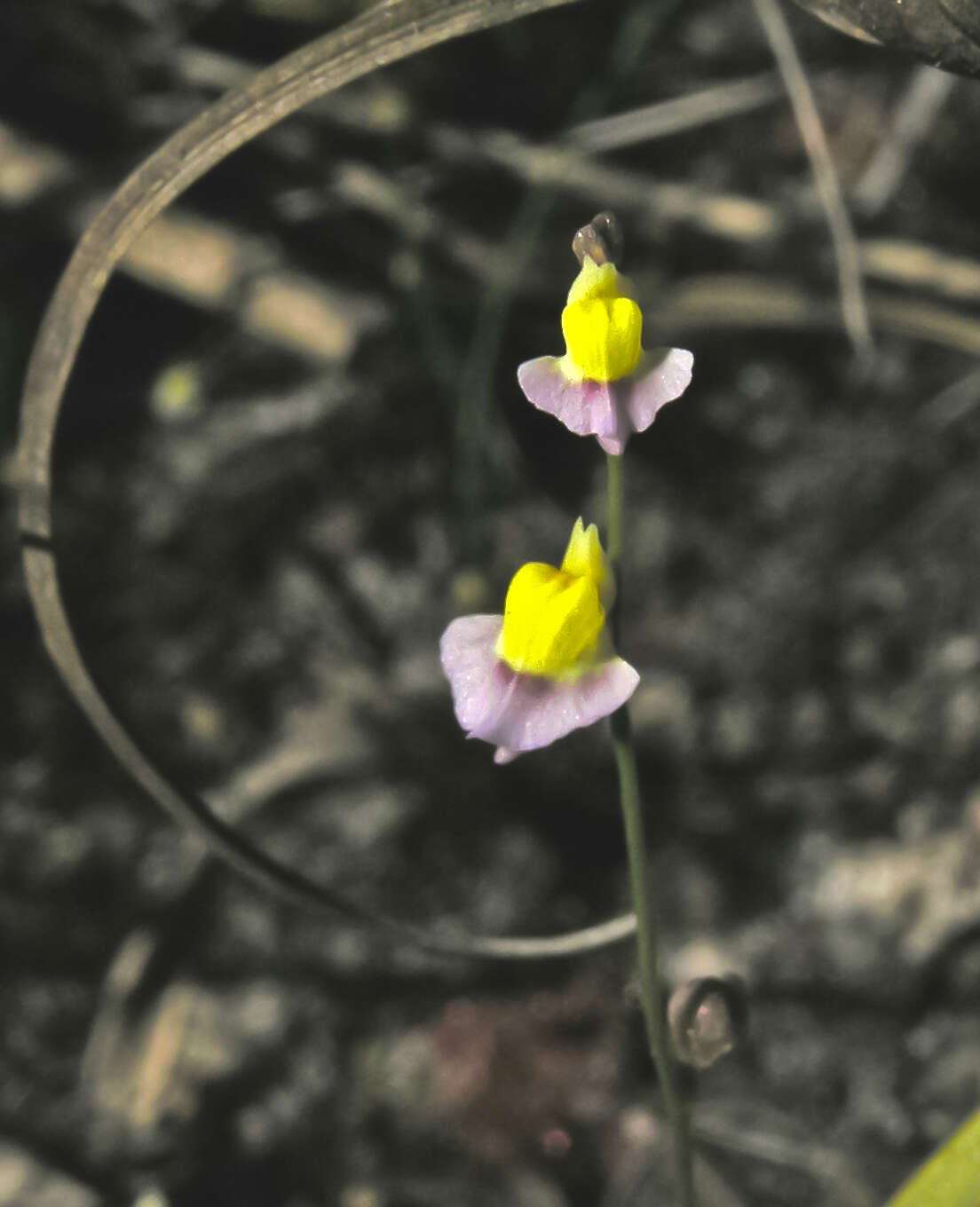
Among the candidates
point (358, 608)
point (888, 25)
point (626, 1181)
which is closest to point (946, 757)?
point (626, 1181)

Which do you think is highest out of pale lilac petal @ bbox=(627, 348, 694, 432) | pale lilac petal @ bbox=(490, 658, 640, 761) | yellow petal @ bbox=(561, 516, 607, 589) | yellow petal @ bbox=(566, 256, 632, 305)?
yellow petal @ bbox=(566, 256, 632, 305)

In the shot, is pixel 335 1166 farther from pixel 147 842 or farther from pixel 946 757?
pixel 946 757

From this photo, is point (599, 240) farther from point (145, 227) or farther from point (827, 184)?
point (827, 184)

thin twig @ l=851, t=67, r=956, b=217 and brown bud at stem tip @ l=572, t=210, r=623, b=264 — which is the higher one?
thin twig @ l=851, t=67, r=956, b=217

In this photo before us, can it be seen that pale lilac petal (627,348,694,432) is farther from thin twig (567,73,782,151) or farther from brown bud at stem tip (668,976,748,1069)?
thin twig (567,73,782,151)

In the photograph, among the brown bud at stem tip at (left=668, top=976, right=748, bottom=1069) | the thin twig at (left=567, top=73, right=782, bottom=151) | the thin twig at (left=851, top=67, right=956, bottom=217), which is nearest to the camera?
the brown bud at stem tip at (left=668, top=976, right=748, bottom=1069)

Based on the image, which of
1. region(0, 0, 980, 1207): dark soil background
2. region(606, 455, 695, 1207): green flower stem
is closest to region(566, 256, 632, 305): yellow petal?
region(606, 455, 695, 1207): green flower stem
